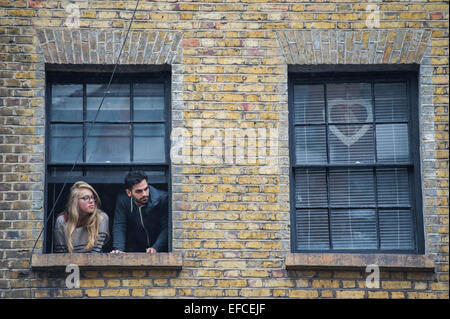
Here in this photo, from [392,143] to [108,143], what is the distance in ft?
9.40

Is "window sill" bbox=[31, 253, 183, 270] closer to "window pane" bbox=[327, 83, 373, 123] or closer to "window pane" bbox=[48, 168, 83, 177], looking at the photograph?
"window pane" bbox=[48, 168, 83, 177]

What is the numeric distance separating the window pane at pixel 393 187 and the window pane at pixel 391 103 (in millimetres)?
547

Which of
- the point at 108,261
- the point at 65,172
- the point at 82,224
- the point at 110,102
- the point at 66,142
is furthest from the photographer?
the point at 110,102

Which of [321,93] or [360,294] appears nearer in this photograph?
[360,294]

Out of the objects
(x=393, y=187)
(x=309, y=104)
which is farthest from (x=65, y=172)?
(x=393, y=187)

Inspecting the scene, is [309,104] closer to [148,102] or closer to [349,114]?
[349,114]

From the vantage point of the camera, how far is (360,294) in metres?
7.92

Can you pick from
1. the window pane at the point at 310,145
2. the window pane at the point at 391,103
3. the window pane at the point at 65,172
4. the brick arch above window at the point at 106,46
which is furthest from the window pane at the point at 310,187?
the window pane at the point at 65,172

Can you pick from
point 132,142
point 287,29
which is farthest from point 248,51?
point 132,142

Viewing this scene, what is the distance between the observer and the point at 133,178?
8359 mm

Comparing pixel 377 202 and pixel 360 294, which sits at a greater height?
pixel 377 202

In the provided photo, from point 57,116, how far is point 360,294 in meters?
3.48
